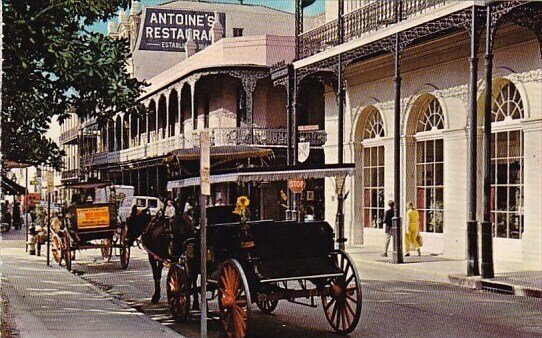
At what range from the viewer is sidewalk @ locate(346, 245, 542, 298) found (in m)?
15.2

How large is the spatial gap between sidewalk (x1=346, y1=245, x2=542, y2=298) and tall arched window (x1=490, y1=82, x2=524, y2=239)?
106 centimetres

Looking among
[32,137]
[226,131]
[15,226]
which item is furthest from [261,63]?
[32,137]

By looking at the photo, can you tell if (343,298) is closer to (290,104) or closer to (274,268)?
(274,268)

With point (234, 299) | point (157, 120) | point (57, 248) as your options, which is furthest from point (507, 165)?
point (157, 120)

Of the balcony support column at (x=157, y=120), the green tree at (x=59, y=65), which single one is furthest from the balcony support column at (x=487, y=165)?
the balcony support column at (x=157, y=120)

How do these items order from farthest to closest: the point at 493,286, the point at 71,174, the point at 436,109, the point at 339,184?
the point at 71,174, the point at 436,109, the point at 493,286, the point at 339,184

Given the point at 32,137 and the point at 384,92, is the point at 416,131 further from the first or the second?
the point at 32,137

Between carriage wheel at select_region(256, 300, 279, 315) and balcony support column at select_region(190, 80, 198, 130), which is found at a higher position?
balcony support column at select_region(190, 80, 198, 130)

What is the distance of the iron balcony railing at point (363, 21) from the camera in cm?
2066

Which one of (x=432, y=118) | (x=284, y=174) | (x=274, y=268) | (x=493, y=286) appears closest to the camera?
(x=274, y=268)

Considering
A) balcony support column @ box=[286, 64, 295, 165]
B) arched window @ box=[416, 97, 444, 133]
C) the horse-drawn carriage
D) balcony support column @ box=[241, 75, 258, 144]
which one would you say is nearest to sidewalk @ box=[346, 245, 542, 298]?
arched window @ box=[416, 97, 444, 133]

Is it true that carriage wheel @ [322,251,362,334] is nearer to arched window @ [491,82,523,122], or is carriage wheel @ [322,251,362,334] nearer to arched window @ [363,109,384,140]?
arched window @ [491,82,523,122]

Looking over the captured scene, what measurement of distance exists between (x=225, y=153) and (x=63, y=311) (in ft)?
12.2

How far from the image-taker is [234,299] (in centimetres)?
991
